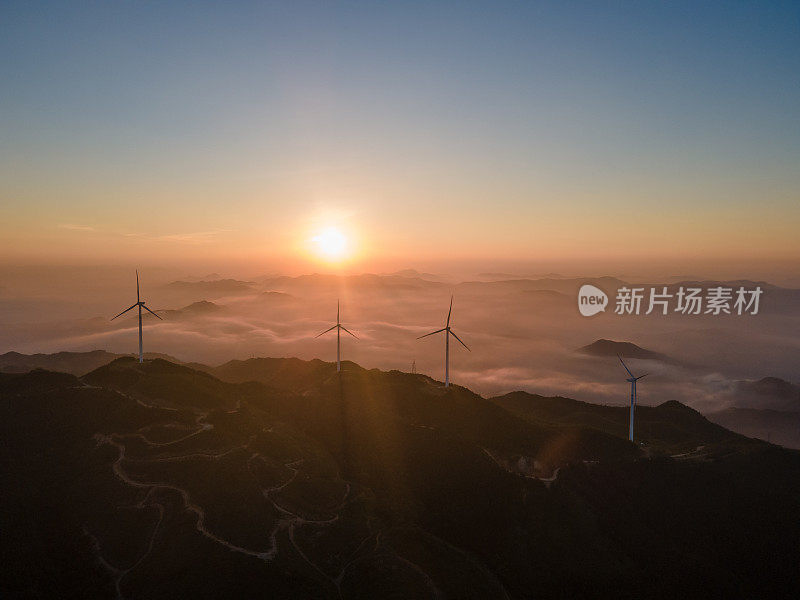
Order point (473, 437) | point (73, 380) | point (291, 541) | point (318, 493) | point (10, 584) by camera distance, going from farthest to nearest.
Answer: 1. point (473, 437)
2. point (73, 380)
3. point (318, 493)
4. point (291, 541)
5. point (10, 584)

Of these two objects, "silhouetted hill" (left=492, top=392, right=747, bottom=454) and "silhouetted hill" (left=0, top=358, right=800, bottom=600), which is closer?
"silhouetted hill" (left=0, top=358, right=800, bottom=600)

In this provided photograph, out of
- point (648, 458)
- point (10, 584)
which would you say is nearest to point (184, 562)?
point (10, 584)

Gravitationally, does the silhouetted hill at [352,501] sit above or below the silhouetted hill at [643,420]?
above

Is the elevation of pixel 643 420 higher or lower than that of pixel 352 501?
lower

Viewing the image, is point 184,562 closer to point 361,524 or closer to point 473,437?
point 361,524

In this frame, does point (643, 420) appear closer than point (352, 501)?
No

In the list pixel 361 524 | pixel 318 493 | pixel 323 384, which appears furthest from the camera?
pixel 323 384

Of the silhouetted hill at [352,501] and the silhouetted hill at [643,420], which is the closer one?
the silhouetted hill at [352,501]

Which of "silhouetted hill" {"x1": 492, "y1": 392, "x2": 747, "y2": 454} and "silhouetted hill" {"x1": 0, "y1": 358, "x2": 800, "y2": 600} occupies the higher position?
"silhouetted hill" {"x1": 0, "y1": 358, "x2": 800, "y2": 600}
